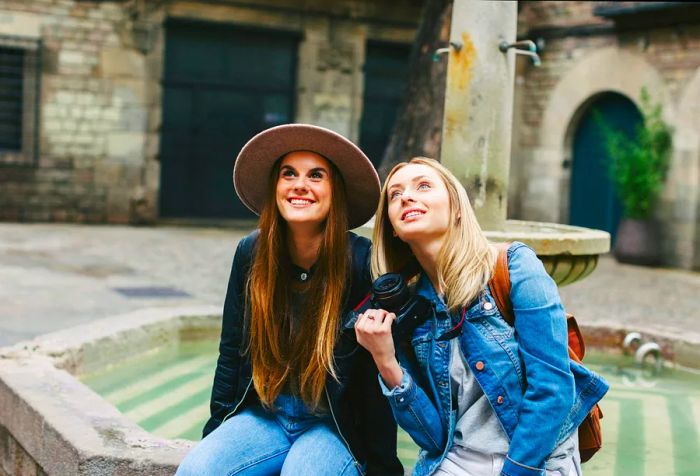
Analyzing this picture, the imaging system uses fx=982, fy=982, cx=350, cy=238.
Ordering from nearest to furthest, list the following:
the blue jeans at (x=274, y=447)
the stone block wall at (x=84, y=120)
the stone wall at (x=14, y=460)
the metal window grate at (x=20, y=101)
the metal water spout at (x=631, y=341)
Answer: the blue jeans at (x=274, y=447) → the stone wall at (x=14, y=460) → the metal water spout at (x=631, y=341) → the metal window grate at (x=20, y=101) → the stone block wall at (x=84, y=120)

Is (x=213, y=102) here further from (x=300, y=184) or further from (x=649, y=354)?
(x=300, y=184)

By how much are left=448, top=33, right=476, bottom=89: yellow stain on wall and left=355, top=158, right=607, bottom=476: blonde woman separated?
76.7 inches

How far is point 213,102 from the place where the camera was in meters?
14.8

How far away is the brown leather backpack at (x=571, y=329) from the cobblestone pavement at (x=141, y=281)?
3.40 m

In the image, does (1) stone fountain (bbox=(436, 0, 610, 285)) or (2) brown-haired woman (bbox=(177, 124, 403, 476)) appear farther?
(1) stone fountain (bbox=(436, 0, 610, 285))

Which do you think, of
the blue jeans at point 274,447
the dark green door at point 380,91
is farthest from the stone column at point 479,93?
the dark green door at point 380,91

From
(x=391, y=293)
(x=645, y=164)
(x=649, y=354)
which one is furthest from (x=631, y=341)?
(x=645, y=164)

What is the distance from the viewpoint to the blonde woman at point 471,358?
2.34 metres

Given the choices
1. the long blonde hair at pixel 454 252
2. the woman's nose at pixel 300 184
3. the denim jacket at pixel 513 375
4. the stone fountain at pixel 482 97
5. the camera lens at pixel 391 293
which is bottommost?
the denim jacket at pixel 513 375

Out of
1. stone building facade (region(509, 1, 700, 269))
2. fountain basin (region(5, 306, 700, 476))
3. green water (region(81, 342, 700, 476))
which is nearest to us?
fountain basin (region(5, 306, 700, 476))

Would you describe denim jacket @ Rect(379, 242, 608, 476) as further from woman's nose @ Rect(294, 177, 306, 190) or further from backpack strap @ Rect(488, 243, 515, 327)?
woman's nose @ Rect(294, 177, 306, 190)

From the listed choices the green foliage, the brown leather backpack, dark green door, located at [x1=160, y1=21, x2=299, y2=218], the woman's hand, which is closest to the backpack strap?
the brown leather backpack

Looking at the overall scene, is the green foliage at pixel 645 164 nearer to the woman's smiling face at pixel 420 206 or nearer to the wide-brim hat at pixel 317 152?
the wide-brim hat at pixel 317 152

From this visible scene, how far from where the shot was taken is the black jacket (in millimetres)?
2748
